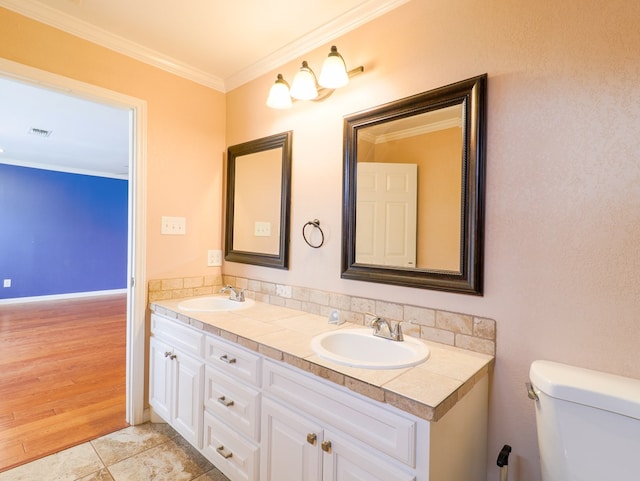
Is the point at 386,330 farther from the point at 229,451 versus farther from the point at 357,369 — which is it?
the point at 229,451

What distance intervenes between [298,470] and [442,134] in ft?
4.78

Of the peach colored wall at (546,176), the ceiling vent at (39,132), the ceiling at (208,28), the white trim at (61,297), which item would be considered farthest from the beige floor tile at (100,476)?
the white trim at (61,297)

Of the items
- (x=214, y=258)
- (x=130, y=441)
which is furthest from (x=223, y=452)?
(x=214, y=258)

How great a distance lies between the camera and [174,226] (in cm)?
225

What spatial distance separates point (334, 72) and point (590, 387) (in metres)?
1.58

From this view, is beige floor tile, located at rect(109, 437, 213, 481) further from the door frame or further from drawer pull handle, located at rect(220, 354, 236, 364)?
drawer pull handle, located at rect(220, 354, 236, 364)

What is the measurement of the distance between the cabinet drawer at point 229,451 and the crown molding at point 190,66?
2080 mm

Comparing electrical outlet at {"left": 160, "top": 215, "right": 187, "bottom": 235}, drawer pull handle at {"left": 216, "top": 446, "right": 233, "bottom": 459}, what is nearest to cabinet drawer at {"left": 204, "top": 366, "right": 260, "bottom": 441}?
drawer pull handle at {"left": 216, "top": 446, "right": 233, "bottom": 459}

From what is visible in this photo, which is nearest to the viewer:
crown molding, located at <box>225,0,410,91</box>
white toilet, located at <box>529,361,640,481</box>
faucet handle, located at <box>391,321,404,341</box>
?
white toilet, located at <box>529,361,640,481</box>

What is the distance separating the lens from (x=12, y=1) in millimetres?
1614

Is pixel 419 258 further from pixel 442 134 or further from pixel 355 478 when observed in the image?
pixel 355 478

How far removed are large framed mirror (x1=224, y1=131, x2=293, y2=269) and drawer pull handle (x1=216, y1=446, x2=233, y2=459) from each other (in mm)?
991

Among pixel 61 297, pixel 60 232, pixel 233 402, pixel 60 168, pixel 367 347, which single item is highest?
pixel 60 168

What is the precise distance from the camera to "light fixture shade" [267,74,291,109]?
1.92m
